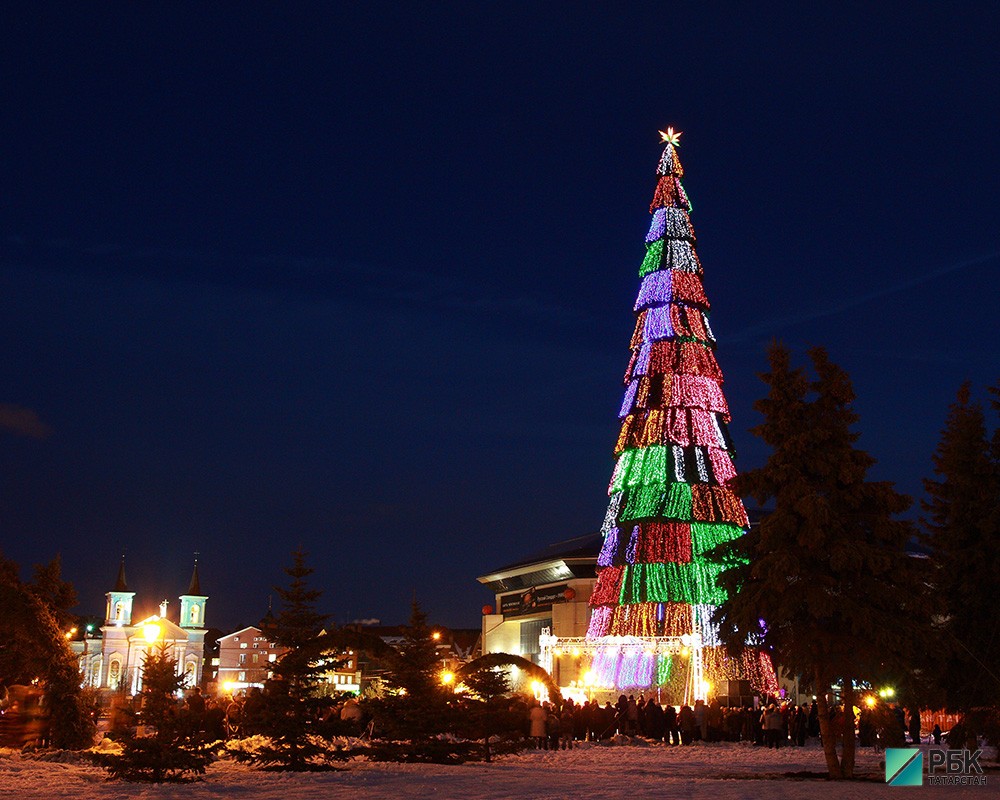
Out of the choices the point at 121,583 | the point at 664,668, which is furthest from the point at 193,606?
the point at 664,668

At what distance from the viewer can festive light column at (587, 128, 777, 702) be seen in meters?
37.8

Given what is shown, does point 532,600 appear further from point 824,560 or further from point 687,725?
point 824,560

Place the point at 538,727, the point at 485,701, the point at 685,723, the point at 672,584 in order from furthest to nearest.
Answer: the point at 672,584, the point at 685,723, the point at 538,727, the point at 485,701

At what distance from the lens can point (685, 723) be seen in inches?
1161

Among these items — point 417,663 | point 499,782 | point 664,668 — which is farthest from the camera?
point 664,668

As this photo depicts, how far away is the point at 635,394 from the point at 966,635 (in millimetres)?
17836

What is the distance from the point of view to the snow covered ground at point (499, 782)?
1605 centimetres

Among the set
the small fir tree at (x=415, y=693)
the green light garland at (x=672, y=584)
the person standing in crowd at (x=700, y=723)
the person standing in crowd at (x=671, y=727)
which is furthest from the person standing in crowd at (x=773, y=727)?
the small fir tree at (x=415, y=693)

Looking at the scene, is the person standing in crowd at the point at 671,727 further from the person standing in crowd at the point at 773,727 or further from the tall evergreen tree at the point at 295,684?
the tall evergreen tree at the point at 295,684

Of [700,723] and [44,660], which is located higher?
[44,660]

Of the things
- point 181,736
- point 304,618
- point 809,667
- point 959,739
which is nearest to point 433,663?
point 304,618

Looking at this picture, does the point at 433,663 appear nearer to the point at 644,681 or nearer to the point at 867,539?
the point at 867,539

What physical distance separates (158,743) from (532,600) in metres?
57.4

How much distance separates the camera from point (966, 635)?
22.5 meters
